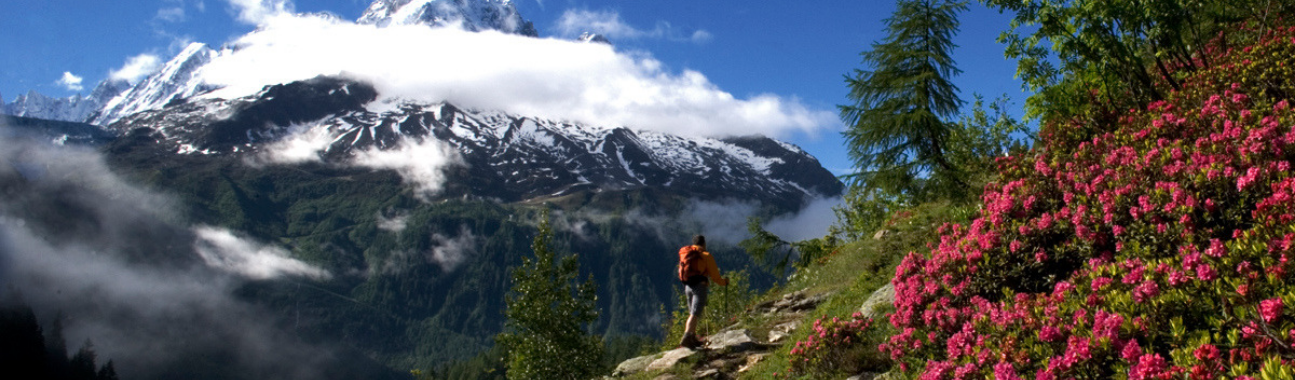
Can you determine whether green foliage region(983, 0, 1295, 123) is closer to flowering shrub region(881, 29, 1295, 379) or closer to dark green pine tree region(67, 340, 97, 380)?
flowering shrub region(881, 29, 1295, 379)

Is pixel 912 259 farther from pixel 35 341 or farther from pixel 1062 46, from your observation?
pixel 35 341

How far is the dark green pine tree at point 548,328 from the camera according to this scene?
→ 1636 cm

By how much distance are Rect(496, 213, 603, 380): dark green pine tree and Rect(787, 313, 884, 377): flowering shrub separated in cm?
821

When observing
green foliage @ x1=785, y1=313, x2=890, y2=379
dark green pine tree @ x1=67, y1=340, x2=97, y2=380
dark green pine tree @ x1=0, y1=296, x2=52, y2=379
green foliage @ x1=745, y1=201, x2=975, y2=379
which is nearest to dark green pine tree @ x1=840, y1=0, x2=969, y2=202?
green foliage @ x1=745, y1=201, x2=975, y2=379

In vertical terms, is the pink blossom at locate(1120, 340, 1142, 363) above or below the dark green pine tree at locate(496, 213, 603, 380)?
below

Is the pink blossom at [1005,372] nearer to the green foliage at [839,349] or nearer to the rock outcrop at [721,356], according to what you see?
the green foliage at [839,349]

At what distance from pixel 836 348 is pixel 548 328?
915cm

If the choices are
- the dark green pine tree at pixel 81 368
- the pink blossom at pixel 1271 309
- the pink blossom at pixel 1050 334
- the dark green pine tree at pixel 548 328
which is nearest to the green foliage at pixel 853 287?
the pink blossom at pixel 1050 334

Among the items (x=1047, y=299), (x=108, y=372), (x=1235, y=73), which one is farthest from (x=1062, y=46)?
(x=108, y=372)

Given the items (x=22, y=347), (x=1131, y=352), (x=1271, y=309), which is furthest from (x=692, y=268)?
(x=22, y=347)

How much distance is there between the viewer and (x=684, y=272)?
1261cm

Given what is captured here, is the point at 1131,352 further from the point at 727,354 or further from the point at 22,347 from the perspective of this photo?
the point at 22,347

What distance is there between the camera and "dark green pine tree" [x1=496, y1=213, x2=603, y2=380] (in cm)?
1636

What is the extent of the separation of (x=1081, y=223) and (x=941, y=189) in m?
8.05
